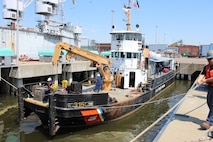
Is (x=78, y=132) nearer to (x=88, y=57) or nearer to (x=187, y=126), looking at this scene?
(x=88, y=57)

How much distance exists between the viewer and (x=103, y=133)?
10.3 meters

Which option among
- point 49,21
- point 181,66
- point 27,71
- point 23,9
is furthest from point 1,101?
point 181,66

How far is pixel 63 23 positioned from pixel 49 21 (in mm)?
3204

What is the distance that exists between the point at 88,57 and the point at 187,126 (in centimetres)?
807

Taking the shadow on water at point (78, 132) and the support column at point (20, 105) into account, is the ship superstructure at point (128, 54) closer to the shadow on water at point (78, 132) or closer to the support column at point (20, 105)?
the shadow on water at point (78, 132)

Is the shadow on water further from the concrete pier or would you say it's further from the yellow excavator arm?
the concrete pier

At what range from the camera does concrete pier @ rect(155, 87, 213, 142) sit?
14.7 ft

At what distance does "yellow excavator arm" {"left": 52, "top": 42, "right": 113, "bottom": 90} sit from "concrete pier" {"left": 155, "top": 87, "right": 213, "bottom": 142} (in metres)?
6.19

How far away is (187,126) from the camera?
525 centimetres

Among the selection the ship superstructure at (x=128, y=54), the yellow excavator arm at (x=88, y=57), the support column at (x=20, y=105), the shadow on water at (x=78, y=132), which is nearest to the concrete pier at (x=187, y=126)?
the shadow on water at (x=78, y=132)

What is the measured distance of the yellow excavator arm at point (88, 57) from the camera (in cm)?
1184

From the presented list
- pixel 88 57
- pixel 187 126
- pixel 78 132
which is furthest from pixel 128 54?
pixel 187 126

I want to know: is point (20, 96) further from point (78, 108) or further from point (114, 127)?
point (114, 127)

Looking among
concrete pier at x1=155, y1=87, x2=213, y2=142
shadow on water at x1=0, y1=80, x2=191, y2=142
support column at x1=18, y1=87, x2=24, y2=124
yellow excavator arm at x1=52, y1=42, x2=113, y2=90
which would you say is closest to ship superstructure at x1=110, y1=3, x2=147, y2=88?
yellow excavator arm at x1=52, y1=42, x2=113, y2=90
